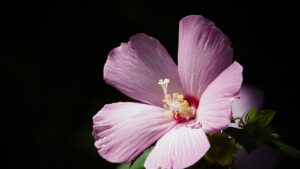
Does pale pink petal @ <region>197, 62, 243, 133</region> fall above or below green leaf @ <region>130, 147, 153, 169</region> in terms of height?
above

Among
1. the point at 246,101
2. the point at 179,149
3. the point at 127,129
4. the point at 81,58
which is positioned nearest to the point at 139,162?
the point at 127,129

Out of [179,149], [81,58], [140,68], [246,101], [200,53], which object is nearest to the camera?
[179,149]

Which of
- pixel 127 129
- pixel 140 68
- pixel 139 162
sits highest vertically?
pixel 140 68

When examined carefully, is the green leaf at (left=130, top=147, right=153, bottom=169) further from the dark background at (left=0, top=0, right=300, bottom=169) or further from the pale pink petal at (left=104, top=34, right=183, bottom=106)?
the dark background at (left=0, top=0, right=300, bottom=169)

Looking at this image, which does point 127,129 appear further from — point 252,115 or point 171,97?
point 252,115

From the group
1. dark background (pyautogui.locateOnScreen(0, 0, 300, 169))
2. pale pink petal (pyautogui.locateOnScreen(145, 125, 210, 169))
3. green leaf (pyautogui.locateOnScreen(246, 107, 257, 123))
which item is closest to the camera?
pale pink petal (pyautogui.locateOnScreen(145, 125, 210, 169))

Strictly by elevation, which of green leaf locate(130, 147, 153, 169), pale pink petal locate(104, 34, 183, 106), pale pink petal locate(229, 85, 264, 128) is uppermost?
pale pink petal locate(104, 34, 183, 106)

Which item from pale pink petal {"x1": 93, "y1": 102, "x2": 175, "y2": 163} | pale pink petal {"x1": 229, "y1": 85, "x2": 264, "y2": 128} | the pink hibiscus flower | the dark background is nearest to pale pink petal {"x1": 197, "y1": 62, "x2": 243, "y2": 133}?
the pink hibiscus flower
